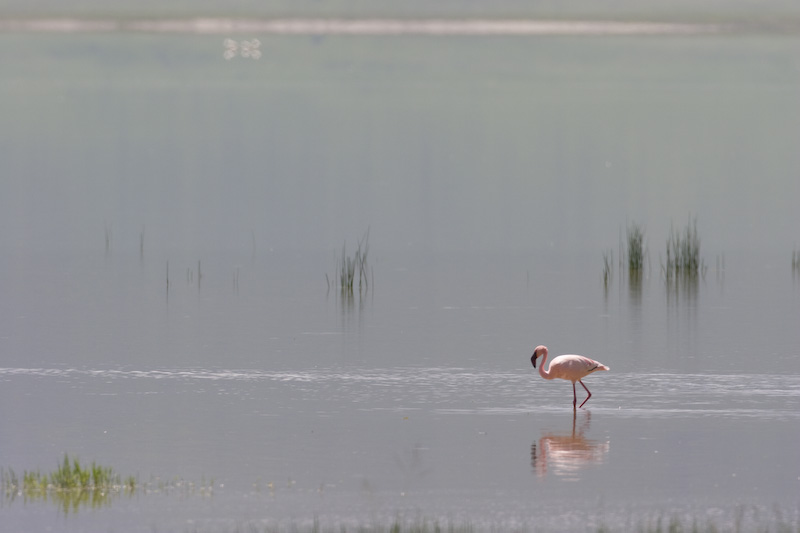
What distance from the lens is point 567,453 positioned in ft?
51.5

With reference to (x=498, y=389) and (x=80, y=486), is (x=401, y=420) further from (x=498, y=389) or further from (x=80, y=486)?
(x=80, y=486)

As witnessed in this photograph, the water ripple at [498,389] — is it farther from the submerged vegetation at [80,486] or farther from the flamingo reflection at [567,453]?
the submerged vegetation at [80,486]

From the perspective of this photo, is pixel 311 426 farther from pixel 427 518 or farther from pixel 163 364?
pixel 163 364

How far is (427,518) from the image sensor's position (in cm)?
1316

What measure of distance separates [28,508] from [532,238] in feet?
133

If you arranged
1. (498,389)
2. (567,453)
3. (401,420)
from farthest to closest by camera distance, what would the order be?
(498,389) → (401,420) → (567,453)

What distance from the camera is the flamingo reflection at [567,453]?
49.2 feet

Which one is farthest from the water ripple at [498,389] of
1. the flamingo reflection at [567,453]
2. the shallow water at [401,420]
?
the flamingo reflection at [567,453]

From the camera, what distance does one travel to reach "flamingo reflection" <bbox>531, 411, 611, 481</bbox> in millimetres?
14992

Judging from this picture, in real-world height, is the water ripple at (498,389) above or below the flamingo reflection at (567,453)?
above

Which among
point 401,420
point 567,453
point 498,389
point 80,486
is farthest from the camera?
point 498,389

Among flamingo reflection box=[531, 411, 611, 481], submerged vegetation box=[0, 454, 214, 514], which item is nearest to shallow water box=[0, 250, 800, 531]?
flamingo reflection box=[531, 411, 611, 481]

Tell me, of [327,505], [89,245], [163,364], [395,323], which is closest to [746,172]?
[89,245]

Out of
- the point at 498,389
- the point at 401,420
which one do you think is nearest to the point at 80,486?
the point at 401,420
